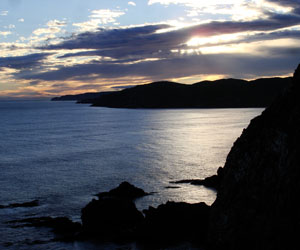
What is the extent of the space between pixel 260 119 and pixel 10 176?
42316 millimetres

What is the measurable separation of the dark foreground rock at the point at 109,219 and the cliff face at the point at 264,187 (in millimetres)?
8750

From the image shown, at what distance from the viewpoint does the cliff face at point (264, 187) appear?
69.8 ft

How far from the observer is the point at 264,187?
73.7 ft

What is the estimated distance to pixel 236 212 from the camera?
24000 millimetres

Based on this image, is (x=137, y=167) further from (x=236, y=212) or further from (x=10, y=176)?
(x=236, y=212)

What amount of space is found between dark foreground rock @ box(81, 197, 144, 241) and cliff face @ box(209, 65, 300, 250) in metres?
8.75

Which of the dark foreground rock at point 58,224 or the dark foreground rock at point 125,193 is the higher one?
the dark foreground rock at point 125,193

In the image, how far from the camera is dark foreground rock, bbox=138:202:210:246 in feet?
95.8

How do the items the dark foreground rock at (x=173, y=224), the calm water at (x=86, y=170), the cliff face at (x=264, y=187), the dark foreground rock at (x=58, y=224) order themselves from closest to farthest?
1. the cliff face at (x=264, y=187)
2. the dark foreground rock at (x=173, y=224)
3. the dark foreground rock at (x=58, y=224)
4. the calm water at (x=86, y=170)

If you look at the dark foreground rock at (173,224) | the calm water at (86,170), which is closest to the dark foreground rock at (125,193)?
the calm water at (86,170)

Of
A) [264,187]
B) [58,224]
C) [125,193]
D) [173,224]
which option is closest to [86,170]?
[125,193]

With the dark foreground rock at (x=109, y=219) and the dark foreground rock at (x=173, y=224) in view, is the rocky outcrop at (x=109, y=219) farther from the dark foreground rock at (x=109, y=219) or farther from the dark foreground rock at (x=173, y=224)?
the dark foreground rock at (x=173, y=224)

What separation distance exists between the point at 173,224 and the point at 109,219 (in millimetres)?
6089

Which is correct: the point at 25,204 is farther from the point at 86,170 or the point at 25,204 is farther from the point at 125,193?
the point at 86,170
